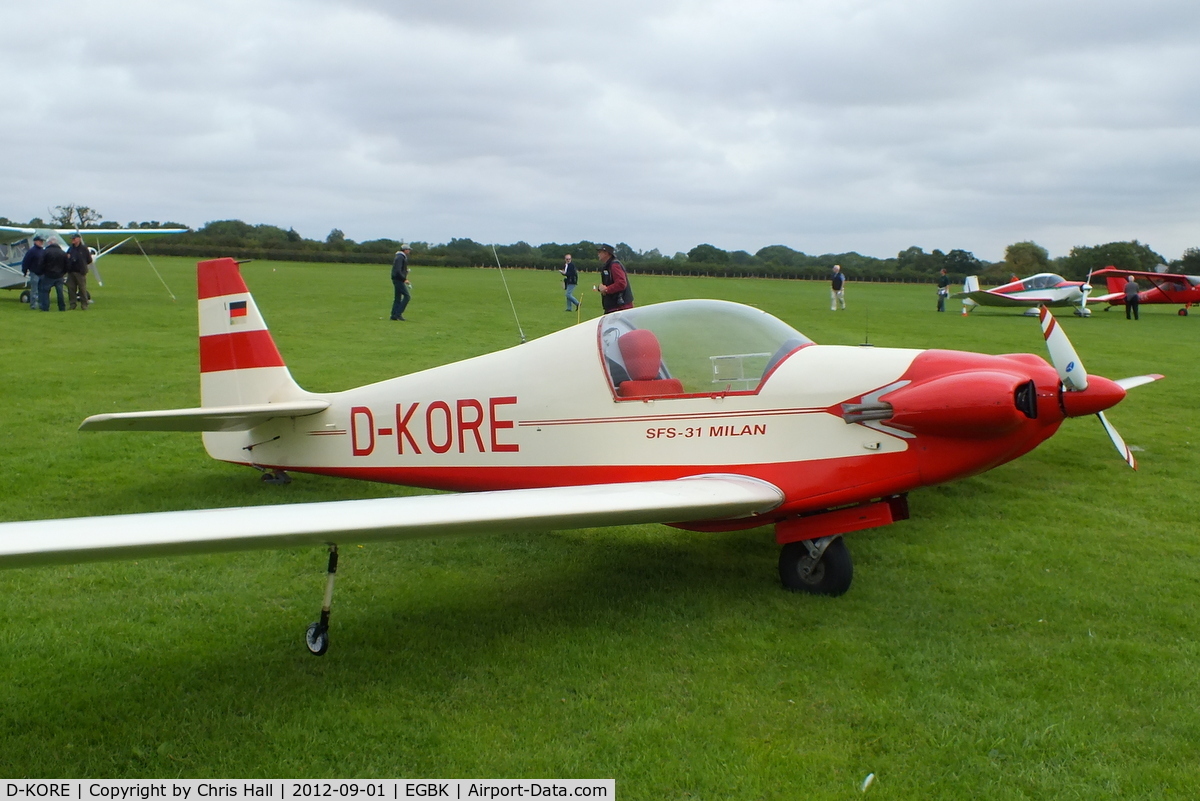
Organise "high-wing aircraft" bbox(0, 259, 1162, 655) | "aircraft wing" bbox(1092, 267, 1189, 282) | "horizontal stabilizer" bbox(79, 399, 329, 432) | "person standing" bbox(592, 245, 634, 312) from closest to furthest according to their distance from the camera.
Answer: "high-wing aircraft" bbox(0, 259, 1162, 655)
"horizontal stabilizer" bbox(79, 399, 329, 432)
"person standing" bbox(592, 245, 634, 312)
"aircraft wing" bbox(1092, 267, 1189, 282)

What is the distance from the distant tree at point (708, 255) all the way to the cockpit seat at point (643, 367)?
76.9 meters

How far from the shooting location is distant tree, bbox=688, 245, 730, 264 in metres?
82.4

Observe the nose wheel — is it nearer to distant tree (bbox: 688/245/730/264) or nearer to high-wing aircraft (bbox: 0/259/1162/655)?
high-wing aircraft (bbox: 0/259/1162/655)

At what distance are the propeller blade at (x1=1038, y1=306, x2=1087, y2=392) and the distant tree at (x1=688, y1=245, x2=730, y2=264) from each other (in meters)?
77.0

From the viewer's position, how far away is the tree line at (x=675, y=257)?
63688 millimetres

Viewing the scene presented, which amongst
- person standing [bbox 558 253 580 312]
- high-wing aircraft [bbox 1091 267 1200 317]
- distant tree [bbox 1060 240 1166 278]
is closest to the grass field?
person standing [bbox 558 253 580 312]

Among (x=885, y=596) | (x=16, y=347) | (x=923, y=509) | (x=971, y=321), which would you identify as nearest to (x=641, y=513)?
(x=885, y=596)

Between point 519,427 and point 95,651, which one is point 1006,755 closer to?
point 519,427

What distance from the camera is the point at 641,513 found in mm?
4320

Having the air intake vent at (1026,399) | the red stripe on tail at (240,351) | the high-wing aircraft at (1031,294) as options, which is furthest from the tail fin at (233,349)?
the high-wing aircraft at (1031,294)

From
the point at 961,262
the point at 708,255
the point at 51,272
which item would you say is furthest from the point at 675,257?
the point at 51,272

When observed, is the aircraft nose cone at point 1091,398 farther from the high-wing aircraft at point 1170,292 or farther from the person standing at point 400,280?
the high-wing aircraft at point 1170,292

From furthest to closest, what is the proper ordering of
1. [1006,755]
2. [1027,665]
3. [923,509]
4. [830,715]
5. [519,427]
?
[923,509] → [519,427] → [1027,665] → [830,715] → [1006,755]

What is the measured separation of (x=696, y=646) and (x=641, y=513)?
0.76 metres
